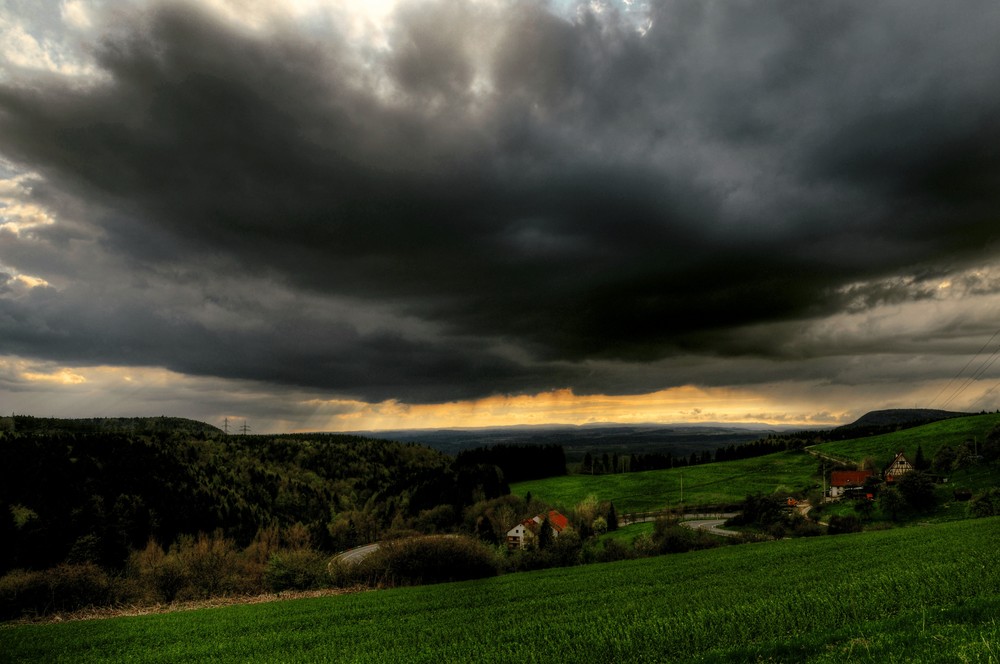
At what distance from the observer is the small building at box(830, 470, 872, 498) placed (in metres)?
113

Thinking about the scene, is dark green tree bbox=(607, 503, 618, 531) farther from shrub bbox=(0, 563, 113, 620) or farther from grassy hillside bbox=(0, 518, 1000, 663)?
shrub bbox=(0, 563, 113, 620)

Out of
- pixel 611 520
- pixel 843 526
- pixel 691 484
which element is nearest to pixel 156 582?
pixel 843 526

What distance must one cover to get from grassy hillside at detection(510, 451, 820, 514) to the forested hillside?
86.3 feet

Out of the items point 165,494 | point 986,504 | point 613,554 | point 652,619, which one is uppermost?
point 652,619

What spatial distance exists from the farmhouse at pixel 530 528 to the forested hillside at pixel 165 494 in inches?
1094

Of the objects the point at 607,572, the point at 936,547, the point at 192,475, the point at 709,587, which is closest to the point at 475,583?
the point at 607,572

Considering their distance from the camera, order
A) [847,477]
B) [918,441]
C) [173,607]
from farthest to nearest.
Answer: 1. [918,441]
2. [847,477]
3. [173,607]

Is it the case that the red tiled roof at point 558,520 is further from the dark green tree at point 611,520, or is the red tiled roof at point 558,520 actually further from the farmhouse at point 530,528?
the dark green tree at point 611,520

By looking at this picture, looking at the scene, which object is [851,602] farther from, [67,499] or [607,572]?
[67,499]

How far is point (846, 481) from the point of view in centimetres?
11975

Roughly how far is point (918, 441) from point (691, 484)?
63.9 meters

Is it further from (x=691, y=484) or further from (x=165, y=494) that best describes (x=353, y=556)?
(x=691, y=484)

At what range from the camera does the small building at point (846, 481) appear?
112606mm

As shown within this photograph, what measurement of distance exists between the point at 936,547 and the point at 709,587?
1568 cm
